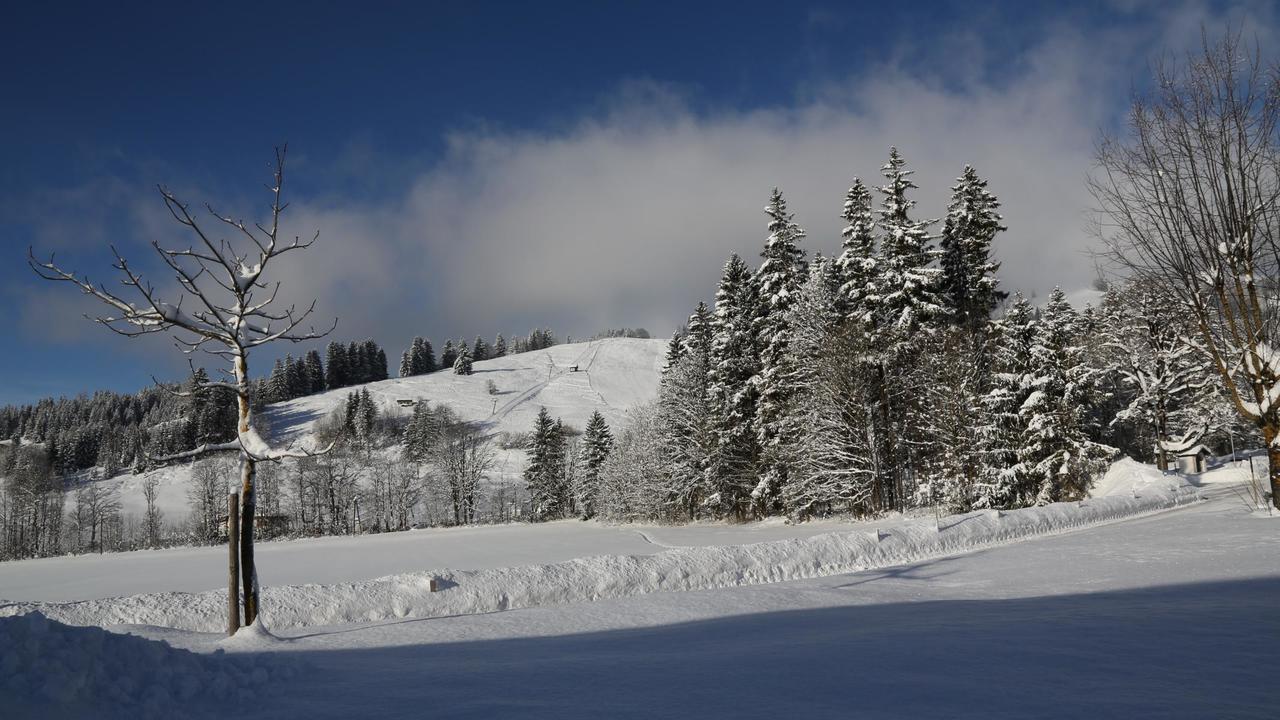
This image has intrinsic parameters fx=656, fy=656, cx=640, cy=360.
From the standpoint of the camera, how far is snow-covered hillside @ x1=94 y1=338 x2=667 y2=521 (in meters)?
83.2

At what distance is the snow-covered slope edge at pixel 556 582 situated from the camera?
11.9m

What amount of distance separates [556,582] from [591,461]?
45.4 metres

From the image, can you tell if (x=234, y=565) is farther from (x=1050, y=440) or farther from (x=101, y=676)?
(x=1050, y=440)

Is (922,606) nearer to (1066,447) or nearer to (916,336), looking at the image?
(916,336)

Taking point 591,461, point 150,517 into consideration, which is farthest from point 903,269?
point 150,517

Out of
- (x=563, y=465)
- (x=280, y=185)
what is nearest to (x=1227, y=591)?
(x=280, y=185)

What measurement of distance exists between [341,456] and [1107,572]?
7473 centimetres

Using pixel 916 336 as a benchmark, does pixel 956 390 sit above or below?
below

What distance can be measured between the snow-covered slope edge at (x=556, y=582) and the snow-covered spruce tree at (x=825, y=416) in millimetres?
9422

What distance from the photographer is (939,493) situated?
2808 centimetres

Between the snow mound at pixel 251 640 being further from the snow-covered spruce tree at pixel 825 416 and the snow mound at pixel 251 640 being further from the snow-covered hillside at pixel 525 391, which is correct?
the snow-covered hillside at pixel 525 391

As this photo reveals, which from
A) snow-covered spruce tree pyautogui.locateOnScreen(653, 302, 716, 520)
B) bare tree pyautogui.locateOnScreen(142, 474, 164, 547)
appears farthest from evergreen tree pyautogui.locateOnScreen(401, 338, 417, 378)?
snow-covered spruce tree pyautogui.locateOnScreen(653, 302, 716, 520)

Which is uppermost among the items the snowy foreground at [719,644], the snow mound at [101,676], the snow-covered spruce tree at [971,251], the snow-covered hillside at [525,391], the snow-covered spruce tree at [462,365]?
the snow-covered spruce tree at [462,365]

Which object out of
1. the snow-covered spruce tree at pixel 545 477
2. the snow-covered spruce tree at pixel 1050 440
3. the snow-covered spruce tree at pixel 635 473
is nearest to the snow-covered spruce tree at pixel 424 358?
the snow-covered spruce tree at pixel 545 477
